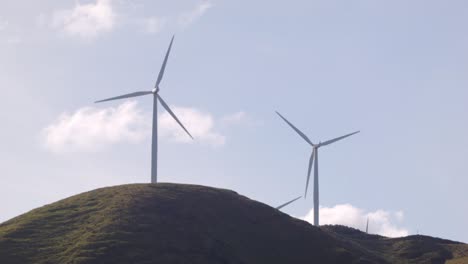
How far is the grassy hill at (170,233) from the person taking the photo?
327ft

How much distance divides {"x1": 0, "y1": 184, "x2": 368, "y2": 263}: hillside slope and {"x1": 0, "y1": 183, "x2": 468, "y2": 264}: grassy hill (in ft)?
0.35

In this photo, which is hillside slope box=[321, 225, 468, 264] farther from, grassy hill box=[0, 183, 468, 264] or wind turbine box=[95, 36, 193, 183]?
wind turbine box=[95, 36, 193, 183]

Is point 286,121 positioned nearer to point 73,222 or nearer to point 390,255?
point 390,255

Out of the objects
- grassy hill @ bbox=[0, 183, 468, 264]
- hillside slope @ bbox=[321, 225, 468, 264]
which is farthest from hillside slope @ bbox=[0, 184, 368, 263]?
hillside slope @ bbox=[321, 225, 468, 264]

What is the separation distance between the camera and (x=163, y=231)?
109312 mm

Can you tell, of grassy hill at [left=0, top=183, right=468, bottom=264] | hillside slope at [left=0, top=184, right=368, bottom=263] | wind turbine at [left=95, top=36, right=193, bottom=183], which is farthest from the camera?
wind turbine at [left=95, top=36, right=193, bottom=183]

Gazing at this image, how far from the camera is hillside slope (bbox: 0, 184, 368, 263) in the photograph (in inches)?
3910

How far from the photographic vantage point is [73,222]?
376ft

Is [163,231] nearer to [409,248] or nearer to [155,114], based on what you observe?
[155,114]

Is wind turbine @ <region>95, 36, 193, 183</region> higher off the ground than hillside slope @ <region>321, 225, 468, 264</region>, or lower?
higher

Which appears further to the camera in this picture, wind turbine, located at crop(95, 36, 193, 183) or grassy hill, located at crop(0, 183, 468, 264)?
wind turbine, located at crop(95, 36, 193, 183)

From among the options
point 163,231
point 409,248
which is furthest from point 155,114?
point 409,248

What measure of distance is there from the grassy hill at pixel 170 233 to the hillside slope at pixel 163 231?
0.35 feet

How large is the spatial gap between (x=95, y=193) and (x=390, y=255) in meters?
52.1
